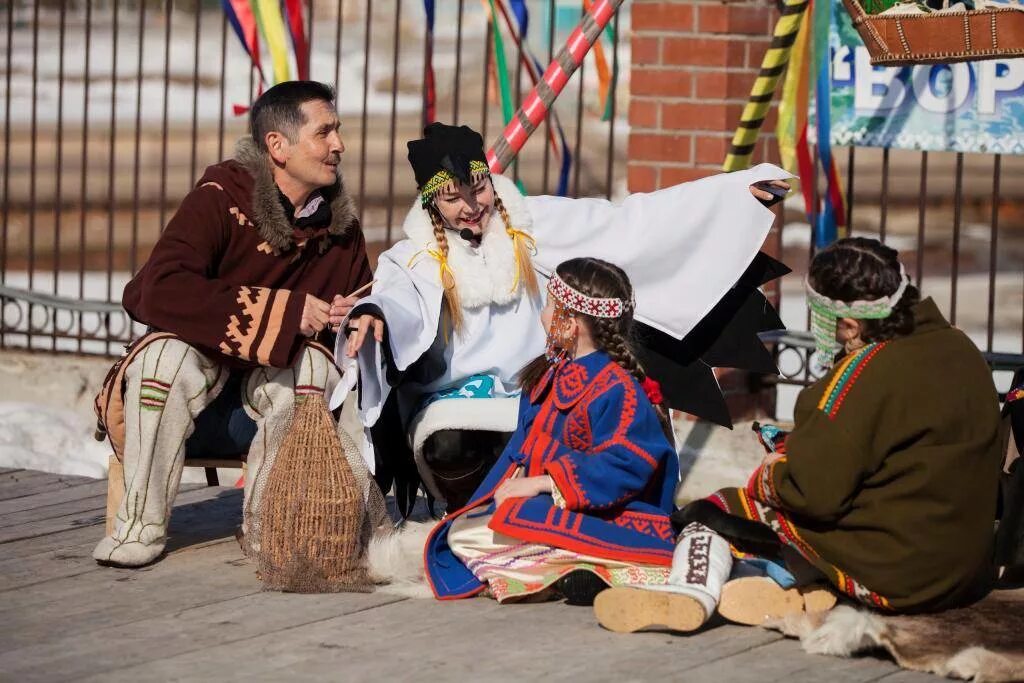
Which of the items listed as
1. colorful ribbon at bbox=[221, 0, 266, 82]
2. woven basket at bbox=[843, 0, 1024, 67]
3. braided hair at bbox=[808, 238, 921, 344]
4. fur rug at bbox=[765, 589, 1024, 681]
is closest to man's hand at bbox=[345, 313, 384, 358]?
braided hair at bbox=[808, 238, 921, 344]

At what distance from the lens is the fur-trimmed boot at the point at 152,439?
4.57 m

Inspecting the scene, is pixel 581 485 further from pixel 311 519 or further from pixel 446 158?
pixel 446 158

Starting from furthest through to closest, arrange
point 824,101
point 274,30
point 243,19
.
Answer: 1. point 243,19
2. point 274,30
3. point 824,101

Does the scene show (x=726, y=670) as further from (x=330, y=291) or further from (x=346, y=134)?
(x=346, y=134)

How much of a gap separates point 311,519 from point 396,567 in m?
0.26

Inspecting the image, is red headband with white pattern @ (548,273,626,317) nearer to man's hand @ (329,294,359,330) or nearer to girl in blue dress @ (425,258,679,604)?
girl in blue dress @ (425,258,679,604)

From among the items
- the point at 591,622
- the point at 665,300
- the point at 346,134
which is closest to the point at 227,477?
the point at 665,300

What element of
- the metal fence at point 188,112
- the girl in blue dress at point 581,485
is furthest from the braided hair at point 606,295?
the metal fence at point 188,112

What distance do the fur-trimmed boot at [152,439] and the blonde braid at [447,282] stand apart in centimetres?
71

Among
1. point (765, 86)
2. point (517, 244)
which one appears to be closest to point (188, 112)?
point (765, 86)

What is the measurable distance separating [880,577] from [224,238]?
81.2 inches

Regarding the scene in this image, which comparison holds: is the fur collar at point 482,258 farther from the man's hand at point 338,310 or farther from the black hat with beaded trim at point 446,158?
the man's hand at point 338,310

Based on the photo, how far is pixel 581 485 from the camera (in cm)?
413

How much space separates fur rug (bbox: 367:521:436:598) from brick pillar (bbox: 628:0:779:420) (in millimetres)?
2171
